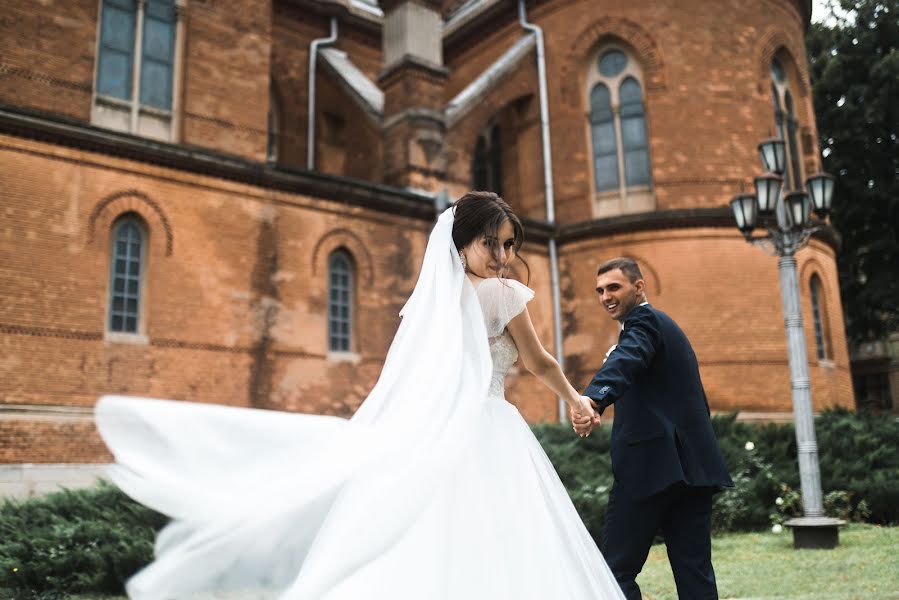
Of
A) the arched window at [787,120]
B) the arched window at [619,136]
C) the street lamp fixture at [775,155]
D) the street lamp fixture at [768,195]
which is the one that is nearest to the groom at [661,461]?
the street lamp fixture at [768,195]

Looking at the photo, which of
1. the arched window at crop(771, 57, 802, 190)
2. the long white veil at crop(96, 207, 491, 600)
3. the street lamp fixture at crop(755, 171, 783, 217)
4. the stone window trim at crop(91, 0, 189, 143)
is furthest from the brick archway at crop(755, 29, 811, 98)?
the long white veil at crop(96, 207, 491, 600)

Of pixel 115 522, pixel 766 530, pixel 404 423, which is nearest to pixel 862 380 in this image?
pixel 766 530

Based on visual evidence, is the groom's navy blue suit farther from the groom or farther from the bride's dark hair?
the bride's dark hair

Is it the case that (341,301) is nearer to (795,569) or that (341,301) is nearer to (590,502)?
(590,502)

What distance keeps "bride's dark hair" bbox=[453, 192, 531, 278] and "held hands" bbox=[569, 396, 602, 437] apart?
612mm

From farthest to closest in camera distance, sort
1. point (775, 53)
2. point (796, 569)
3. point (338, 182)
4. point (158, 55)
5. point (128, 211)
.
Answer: point (775, 53) → point (338, 182) → point (158, 55) → point (128, 211) → point (796, 569)

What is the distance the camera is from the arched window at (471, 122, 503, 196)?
2000 cm

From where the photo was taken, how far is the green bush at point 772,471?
950 centimetres

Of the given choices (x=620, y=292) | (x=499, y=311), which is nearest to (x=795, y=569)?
(x=620, y=292)

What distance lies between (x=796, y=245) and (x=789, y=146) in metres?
10.5

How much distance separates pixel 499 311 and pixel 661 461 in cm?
102

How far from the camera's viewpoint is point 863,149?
23078 mm

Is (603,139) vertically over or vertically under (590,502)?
over

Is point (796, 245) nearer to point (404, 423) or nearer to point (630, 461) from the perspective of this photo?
point (630, 461)
